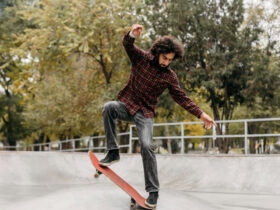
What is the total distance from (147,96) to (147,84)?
166 millimetres

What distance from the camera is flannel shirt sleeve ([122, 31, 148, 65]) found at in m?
3.85

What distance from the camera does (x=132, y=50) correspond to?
3.99 metres

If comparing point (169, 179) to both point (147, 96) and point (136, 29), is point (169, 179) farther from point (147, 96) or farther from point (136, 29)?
point (136, 29)

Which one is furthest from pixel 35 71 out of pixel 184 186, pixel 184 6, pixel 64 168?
pixel 184 186

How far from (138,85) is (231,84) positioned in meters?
11.3

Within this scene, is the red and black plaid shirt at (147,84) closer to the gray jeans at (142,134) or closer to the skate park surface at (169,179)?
the gray jeans at (142,134)

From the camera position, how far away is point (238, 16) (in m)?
14.8

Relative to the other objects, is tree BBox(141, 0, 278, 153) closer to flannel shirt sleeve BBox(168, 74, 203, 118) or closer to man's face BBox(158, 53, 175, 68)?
flannel shirt sleeve BBox(168, 74, 203, 118)

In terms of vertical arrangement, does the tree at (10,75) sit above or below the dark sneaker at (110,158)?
above

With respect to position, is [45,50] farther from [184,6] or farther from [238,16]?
[238,16]

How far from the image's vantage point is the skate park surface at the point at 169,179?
15.2 ft

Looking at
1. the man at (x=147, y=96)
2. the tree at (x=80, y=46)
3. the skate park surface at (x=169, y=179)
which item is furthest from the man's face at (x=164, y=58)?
the tree at (x=80, y=46)

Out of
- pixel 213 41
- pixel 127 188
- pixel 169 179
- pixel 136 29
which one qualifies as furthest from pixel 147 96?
pixel 213 41

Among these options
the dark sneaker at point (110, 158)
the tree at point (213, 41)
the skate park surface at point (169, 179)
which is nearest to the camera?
the dark sneaker at point (110, 158)
